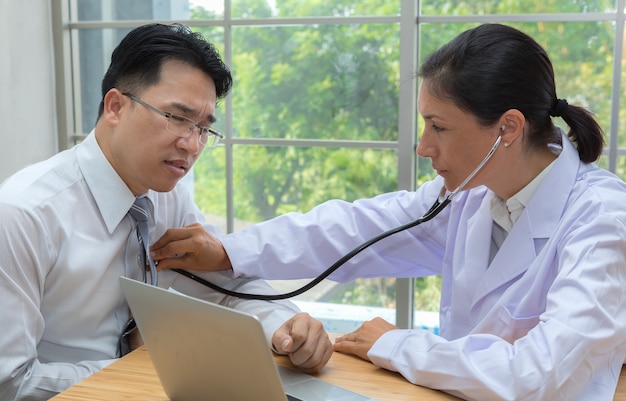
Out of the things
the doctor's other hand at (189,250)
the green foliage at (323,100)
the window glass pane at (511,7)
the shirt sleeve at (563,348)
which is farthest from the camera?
the green foliage at (323,100)

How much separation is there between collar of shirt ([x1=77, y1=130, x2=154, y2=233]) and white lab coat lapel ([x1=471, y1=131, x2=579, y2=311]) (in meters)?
0.88

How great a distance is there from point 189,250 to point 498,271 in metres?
0.78

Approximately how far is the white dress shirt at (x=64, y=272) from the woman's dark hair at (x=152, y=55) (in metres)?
0.17

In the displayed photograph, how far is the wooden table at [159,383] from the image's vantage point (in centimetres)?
150

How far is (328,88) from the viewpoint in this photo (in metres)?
2.78

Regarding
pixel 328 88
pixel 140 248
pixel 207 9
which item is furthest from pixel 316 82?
pixel 140 248

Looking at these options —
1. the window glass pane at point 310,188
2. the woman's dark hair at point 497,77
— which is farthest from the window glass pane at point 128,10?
the woman's dark hair at point 497,77

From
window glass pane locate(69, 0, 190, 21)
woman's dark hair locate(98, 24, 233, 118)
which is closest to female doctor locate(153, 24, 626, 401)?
woman's dark hair locate(98, 24, 233, 118)

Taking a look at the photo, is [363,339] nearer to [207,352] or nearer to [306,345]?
[306,345]

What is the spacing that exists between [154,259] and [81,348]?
0.97 feet

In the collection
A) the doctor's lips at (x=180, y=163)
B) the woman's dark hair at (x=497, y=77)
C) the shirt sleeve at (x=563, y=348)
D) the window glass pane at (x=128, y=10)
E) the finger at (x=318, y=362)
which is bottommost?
the finger at (x=318, y=362)

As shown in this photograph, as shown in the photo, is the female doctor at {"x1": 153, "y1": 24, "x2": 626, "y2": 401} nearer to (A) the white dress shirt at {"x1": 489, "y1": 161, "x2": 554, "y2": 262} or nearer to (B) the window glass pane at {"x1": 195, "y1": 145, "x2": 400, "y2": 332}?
(A) the white dress shirt at {"x1": 489, "y1": 161, "x2": 554, "y2": 262}

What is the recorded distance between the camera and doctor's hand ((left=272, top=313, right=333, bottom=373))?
1603mm

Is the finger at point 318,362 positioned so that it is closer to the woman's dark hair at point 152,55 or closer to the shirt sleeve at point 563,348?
the shirt sleeve at point 563,348
